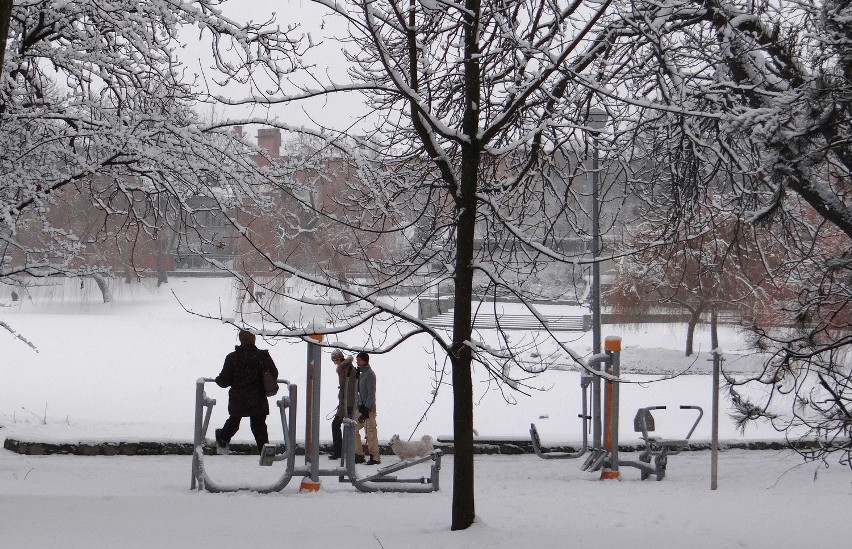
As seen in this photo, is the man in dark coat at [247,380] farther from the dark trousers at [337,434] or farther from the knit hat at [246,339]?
the dark trousers at [337,434]

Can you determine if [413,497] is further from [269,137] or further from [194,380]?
[194,380]

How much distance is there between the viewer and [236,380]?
448 inches

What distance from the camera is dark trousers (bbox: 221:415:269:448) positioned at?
10992 mm

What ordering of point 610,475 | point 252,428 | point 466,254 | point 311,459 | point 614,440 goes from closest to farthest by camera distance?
point 466,254
point 311,459
point 252,428
point 614,440
point 610,475

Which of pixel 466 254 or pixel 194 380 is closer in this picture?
pixel 466 254

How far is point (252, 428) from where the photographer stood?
11.6 meters

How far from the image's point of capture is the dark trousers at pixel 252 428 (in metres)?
11.0

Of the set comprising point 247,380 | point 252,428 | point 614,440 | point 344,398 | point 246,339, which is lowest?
point 614,440

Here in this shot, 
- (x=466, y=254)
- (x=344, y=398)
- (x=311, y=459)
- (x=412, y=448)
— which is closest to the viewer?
(x=466, y=254)

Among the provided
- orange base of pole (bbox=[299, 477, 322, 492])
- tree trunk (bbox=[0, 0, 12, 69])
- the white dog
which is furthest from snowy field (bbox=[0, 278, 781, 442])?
tree trunk (bbox=[0, 0, 12, 69])

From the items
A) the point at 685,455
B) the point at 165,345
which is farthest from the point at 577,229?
the point at 165,345

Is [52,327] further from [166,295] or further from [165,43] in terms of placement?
[165,43]

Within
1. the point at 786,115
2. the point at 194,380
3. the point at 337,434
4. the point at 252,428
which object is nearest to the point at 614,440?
the point at 337,434

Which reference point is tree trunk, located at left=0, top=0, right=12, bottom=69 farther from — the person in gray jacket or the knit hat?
the person in gray jacket
